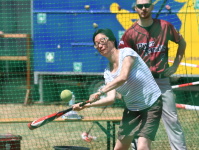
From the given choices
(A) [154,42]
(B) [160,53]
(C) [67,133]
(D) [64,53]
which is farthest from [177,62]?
(D) [64,53]

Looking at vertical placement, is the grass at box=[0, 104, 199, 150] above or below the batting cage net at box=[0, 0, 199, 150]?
below

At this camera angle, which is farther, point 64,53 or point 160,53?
point 64,53

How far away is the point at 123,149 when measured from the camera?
483cm

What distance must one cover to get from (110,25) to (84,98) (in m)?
1.81

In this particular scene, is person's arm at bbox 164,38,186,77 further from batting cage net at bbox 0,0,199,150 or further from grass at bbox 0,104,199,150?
batting cage net at bbox 0,0,199,150

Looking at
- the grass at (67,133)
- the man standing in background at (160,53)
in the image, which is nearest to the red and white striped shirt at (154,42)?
the man standing in background at (160,53)

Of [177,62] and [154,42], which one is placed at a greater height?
[154,42]

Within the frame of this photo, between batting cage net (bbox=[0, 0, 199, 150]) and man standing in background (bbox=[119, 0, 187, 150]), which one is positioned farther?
batting cage net (bbox=[0, 0, 199, 150])

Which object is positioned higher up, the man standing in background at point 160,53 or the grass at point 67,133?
the man standing in background at point 160,53

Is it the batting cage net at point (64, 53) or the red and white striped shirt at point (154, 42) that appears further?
the batting cage net at point (64, 53)

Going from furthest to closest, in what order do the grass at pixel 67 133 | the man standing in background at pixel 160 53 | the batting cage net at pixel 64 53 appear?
the batting cage net at pixel 64 53 < the grass at pixel 67 133 < the man standing in background at pixel 160 53

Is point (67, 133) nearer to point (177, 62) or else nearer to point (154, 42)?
point (177, 62)

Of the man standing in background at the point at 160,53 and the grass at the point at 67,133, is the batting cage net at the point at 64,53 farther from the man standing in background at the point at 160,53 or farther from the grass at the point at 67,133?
the man standing in background at the point at 160,53

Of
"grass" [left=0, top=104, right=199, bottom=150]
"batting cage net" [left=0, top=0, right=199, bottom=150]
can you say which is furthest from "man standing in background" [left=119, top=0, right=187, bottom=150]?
"batting cage net" [left=0, top=0, right=199, bottom=150]
